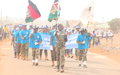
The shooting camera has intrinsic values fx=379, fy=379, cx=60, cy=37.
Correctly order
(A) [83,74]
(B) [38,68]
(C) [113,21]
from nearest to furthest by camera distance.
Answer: (A) [83,74] → (B) [38,68] → (C) [113,21]

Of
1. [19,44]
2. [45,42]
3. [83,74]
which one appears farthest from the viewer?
[19,44]

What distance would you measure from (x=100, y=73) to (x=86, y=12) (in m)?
3.72

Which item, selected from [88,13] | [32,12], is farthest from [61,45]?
[32,12]

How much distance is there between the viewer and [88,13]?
17.8 metres

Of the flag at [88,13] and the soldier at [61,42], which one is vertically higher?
the flag at [88,13]

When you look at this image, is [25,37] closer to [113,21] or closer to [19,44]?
[19,44]

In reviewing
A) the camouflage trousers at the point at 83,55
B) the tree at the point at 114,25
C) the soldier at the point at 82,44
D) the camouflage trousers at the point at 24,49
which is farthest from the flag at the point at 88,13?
the tree at the point at 114,25

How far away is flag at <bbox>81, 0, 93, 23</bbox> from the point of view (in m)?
17.7

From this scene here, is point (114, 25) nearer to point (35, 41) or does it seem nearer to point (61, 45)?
point (35, 41)

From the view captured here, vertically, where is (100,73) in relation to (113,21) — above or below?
below

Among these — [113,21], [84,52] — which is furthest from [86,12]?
[113,21]

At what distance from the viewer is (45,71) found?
15375 millimetres

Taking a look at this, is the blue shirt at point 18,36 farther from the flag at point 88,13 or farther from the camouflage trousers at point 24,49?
the flag at point 88,13

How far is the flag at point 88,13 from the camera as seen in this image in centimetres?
1766
